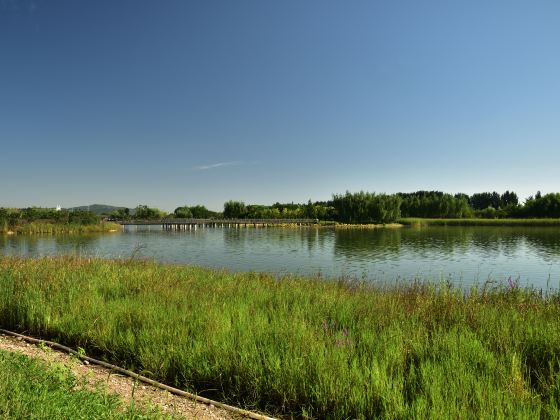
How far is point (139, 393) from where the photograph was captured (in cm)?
464

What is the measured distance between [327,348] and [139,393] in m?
2.56

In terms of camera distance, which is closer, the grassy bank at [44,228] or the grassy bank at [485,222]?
the grassy bank at [44,228]

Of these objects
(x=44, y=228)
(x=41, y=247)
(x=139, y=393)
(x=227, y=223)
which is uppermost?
(x=44, y=228)

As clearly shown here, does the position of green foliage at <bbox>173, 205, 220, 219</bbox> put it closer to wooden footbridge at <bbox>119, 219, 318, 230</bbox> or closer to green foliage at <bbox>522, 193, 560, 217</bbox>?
wooden footbridge at <bbox>119, 219, 318, 230</bbox>

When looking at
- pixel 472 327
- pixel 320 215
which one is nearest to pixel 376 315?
pixel 472 327

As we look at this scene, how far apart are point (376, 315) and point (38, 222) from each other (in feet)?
227

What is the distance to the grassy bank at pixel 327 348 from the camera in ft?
13.4

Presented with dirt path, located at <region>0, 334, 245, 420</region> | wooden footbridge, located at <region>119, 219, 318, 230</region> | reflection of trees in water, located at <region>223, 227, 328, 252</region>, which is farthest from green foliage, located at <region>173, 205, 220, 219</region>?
dirt path, located at <region>0, 334, 245, 420</region>

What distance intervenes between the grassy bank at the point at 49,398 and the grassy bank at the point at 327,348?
120cm

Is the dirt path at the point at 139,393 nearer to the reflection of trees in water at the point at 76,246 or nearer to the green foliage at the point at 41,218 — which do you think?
the reflection of trees in water at the point at 76,246

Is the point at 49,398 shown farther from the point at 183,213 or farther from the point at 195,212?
the point at 195,212

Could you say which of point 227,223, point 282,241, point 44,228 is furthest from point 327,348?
point 227,223

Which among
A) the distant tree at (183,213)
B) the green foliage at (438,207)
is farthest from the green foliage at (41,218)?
the green foliage at (438,207)

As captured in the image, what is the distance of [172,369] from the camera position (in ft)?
17.5
